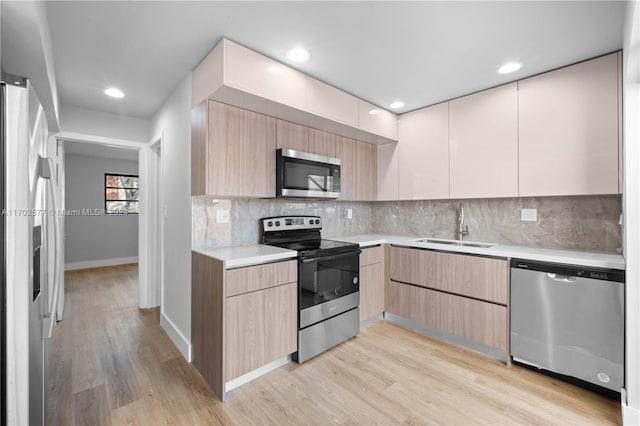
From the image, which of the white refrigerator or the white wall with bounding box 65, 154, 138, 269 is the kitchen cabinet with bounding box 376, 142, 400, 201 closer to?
the white refrigerator

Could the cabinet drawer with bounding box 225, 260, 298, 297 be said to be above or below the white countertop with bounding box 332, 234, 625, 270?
below

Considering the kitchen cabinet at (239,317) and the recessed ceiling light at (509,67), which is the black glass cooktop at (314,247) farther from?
the recessed ceiling light at (509,67)

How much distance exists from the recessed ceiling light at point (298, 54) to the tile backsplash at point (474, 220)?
1.25m

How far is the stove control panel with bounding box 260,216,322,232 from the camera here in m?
2.67

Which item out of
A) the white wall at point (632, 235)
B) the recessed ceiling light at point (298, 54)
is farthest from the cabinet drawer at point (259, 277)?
the white wall at point (632, 235)

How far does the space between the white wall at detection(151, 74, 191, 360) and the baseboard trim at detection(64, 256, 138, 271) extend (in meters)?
4.24

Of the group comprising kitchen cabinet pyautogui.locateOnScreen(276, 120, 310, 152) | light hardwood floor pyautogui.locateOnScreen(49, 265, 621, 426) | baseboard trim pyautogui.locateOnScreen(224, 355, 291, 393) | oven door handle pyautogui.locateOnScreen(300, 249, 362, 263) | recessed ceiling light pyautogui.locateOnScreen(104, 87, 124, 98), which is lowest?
light hardwood floor pyautogui.locateOnScreen(49, 265, 621, 426)

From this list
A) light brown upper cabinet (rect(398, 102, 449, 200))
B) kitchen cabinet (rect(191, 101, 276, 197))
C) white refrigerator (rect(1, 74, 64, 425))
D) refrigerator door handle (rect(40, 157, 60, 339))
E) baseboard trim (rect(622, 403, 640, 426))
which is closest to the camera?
white refrigerator (rect(1, 74, 64, 425))

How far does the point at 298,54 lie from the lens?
2.04m

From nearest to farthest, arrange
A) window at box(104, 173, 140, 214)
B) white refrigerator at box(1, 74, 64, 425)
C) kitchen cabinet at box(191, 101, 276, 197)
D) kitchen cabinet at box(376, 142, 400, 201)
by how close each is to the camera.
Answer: white refrigerator at box(1, 74, 64, 425), kitchen cabinet at box(191, 101, 276, 197), kitchen cabinet at box(376, 142, 400, 201), window at box(104, 173, 140, 214)

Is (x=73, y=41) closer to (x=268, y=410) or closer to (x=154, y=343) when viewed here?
(x=154, y=343)

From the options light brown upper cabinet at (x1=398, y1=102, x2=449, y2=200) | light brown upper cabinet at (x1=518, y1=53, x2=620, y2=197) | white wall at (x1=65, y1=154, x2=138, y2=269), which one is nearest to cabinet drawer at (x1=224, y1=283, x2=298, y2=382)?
light brown upper cabinet at (x1=398, y1=102, x2=449, y2=200)

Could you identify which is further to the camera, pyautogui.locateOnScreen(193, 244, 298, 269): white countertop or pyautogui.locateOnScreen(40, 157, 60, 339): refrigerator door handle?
pyautogui.locateOnScreen(193, 244, 298, 269): white countertop

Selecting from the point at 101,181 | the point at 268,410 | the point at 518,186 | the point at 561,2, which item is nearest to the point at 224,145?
the point at 268,410
